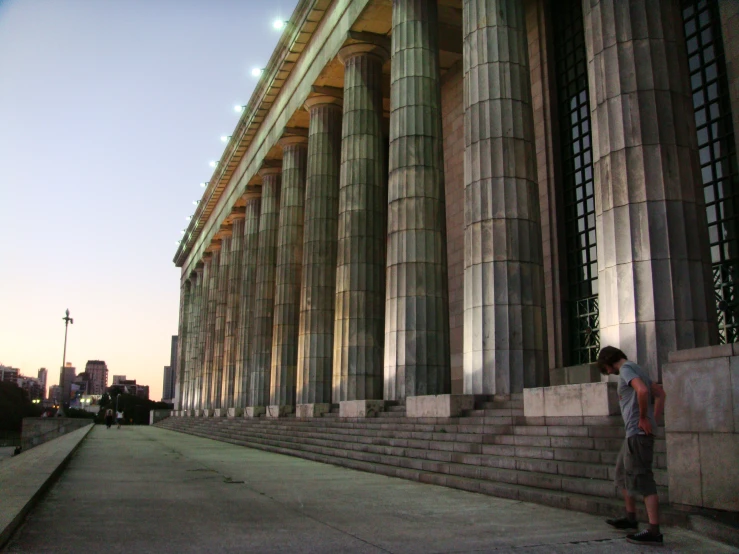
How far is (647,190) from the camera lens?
1412 cm

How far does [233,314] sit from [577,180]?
1252 inches

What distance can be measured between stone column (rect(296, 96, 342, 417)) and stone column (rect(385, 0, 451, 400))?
8741 mm

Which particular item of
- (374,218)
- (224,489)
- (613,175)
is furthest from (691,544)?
(374,218)

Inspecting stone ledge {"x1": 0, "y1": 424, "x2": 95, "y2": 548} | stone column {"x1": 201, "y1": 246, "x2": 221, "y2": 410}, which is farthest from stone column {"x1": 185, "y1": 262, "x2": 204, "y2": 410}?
stone ledge {"x1": 0, "y1": 424, "x2": 95, "y2": 548}

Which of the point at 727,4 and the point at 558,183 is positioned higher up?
the point at 727,4

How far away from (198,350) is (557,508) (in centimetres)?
5974

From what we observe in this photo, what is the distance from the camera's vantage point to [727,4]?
19.0 meters

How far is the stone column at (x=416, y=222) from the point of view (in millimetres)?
22562

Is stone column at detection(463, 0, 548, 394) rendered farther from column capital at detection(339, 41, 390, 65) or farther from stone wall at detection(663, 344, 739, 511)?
stone wall at detection(663, 344, 739, 511)

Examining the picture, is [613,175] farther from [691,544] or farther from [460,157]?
[460,157]

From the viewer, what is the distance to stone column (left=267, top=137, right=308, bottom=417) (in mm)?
36156

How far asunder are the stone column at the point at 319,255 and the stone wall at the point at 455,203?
214 inches

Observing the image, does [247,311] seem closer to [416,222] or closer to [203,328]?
[203,328]

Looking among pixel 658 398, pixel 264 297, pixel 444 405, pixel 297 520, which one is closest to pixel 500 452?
pixel 444 405
